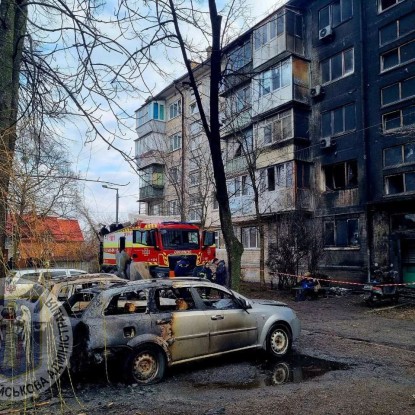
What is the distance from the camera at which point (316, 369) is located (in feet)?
23.8

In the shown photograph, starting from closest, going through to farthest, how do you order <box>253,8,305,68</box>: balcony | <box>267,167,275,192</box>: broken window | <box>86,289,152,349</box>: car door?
<box>86,289,152,349</box>: car door
<box>253,8,305,68</box>: balcony
<box>267,167,275,192</box>: broken window

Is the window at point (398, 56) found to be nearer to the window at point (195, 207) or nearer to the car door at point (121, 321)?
the window at point (195, 207)

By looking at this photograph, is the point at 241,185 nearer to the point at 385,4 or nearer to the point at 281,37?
A: the point at 281,37

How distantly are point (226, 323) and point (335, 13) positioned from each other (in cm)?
2071

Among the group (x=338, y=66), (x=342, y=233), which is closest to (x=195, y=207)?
(x=342, y=233)

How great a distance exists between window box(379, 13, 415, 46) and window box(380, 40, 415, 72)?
0.56 meters

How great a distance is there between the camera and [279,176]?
23859 millimetres

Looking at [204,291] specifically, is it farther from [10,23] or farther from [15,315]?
[10,23]

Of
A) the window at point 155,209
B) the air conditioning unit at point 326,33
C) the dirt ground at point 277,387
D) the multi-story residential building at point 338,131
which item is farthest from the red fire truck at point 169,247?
the window at point 155,209

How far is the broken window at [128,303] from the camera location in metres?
6.67

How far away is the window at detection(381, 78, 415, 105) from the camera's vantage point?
62.0ft

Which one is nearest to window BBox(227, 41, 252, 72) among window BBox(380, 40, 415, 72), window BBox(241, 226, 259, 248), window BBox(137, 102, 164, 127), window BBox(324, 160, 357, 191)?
window BBox(380, 40, 415, 72)

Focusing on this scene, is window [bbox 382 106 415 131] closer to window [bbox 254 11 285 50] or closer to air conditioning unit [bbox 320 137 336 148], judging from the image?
air conditioning unit [bbox 320 137 336 148]

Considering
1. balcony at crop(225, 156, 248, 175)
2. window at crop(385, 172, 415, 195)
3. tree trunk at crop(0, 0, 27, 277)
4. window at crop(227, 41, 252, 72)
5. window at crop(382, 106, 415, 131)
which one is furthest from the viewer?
balcony at crop(225, 156, 248, 175)
